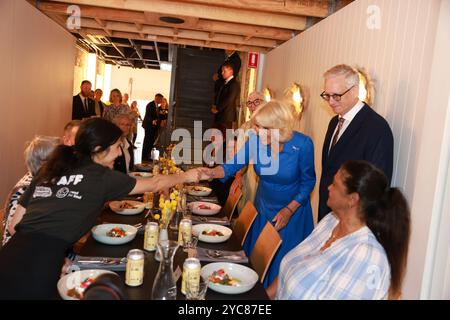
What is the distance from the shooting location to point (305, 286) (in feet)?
5.83

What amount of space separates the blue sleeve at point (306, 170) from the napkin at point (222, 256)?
3.20 ft

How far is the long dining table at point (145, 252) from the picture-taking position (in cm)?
177

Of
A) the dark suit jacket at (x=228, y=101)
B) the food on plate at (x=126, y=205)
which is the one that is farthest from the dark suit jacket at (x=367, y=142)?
the dark suit jacket at (x=228, y=101)

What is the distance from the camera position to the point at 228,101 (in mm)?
7008

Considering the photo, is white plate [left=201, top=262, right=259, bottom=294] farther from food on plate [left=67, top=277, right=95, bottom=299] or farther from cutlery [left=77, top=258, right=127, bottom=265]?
food on plate [left=67, top=277, right=95, bottom=299]

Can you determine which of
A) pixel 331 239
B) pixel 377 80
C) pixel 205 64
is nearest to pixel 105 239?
pixel 331 239

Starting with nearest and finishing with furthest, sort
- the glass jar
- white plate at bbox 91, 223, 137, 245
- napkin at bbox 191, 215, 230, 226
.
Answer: the glass jar → white plate at bbox 91, 223, 137, 245 → napkin at bbox 191, 215, 230, 226

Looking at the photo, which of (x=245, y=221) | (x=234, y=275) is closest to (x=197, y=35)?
(x=245, y=221)

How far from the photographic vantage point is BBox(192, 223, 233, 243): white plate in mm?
2510

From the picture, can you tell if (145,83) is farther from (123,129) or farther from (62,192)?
(62,192)

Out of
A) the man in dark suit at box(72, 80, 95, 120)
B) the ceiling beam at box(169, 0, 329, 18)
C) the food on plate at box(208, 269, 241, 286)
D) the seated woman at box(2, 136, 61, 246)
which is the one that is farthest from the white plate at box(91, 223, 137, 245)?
the man in dark suit at box(72, 80, 95, 120)

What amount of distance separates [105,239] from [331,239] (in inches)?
48.2

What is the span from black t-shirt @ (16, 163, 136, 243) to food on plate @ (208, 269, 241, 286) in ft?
2.15
